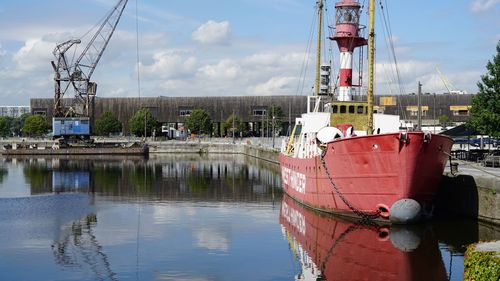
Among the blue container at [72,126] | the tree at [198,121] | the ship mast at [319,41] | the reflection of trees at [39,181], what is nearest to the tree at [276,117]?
the tree at [198,121]

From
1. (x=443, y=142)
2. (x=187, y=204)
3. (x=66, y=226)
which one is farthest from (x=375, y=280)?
(x=187, y=204)

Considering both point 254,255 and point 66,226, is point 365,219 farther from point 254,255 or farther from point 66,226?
point 66,226

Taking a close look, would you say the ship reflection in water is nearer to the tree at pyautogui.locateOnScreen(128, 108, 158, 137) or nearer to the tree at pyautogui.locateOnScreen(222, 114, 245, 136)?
the tree at pyautogui.locateOnScreen(222, 114, 245, 136)

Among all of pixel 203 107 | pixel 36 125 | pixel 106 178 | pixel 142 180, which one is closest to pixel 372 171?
pixel 142 180

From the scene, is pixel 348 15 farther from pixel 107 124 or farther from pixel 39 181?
pixel 107 124

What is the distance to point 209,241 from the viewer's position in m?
29.5

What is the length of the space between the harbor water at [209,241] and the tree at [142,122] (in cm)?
9379

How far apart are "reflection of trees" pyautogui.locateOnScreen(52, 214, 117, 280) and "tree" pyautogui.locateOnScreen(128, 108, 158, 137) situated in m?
109

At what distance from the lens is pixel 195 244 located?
28734 mm

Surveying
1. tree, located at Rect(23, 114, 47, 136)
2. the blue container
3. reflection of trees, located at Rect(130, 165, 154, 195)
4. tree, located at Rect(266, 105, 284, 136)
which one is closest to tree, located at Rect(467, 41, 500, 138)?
reflection of trees, located at Rect(130, 165, 154, 195)

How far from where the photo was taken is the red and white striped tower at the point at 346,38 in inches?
1732

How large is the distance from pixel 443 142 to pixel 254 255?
11.4 metres

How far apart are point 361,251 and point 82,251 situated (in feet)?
37.8

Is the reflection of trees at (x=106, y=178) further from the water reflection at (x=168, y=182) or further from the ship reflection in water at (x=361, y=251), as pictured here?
the ship reflection in water at (x=361, y=251)
